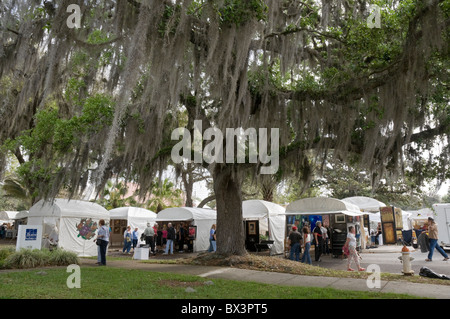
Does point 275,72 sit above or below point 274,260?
above

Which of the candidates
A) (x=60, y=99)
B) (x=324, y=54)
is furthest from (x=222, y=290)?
(x=60, y=99)

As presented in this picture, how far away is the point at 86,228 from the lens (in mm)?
15023

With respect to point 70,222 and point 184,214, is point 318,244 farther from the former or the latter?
point 70,222

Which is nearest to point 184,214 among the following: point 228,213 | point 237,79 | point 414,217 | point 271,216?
point 271,216

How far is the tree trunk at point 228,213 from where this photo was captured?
10273 mm

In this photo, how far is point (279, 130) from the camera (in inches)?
363

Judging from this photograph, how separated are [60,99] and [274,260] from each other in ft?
33.5

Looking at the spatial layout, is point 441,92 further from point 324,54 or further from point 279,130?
point 279,130

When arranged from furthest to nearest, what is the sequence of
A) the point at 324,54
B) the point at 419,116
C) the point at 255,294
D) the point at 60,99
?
the point at 60,99
the point at 324,54
the point at 419,116
the point at 255,294

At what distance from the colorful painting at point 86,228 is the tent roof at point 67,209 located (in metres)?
0.27

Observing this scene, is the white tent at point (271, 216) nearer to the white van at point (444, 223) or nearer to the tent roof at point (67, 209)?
the tent roof at point (67, 209)

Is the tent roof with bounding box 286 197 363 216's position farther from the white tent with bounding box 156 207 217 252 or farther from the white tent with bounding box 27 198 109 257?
the white tent with bounding box 27 198 109 257

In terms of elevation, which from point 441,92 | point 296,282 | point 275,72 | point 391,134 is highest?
point 275,72

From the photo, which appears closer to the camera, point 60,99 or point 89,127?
point 89,127
